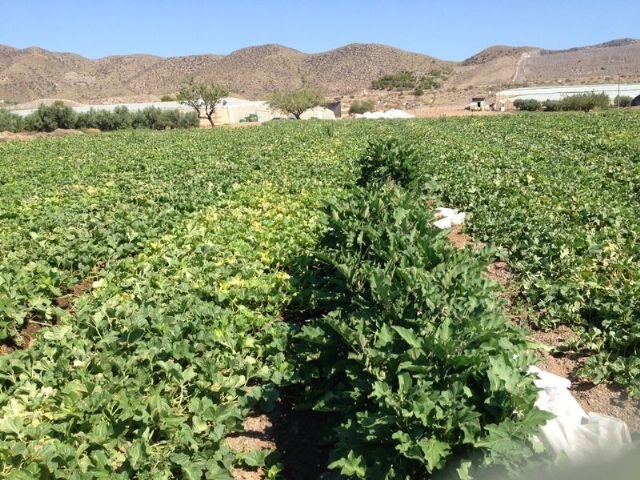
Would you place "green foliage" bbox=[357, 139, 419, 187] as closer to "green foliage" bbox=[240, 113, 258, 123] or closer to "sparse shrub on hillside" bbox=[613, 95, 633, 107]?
"sparse shrub on hillside" bbox=[613, 95, 633, 107]

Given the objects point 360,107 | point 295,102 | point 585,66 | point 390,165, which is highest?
point 585,66

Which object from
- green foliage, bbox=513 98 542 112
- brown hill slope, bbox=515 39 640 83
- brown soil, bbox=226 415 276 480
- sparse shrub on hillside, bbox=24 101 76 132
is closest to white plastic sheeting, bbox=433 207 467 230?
brown soil, bbox=226 415 276 480

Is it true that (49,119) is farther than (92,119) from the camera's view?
No

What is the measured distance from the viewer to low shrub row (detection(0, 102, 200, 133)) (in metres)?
41.2

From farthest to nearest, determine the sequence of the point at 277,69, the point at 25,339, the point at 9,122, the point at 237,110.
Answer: the point at 277,69 < the point at 237,110 < the point at 9,122 < the point at 25,339

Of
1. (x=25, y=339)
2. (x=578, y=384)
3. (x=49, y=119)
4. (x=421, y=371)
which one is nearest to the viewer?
(x=421, y=371)

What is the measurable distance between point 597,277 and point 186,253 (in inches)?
174

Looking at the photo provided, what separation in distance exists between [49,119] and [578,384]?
45.3 meters

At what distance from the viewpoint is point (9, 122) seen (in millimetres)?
40562

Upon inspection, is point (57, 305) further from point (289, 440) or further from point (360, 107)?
point (360, 107)

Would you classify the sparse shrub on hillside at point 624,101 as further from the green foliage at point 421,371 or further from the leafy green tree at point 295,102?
the green foliage at point 421,371

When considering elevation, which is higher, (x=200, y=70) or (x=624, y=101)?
(x=200, y=70)

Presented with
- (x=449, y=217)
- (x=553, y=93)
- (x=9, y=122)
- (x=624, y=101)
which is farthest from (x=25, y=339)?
(x=553, y=93)

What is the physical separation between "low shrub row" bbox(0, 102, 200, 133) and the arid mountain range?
52449mm
